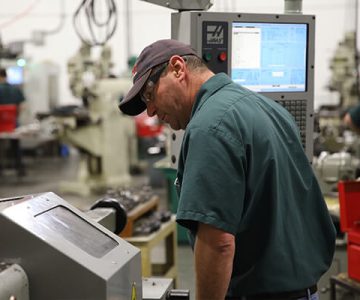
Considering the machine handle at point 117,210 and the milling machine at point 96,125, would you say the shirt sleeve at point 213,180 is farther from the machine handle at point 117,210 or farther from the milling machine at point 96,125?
the milling machine at point 96,125

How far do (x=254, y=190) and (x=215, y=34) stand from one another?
75 centimetres

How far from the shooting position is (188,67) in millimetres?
1446

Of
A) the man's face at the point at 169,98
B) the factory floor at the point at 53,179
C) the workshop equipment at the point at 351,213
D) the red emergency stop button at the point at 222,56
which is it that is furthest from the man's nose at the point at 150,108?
the factory floor at the point at 53,179

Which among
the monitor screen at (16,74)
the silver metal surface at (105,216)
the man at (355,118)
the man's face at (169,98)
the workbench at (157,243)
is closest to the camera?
the man's face at (169,98)

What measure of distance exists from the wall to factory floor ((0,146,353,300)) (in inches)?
37.2

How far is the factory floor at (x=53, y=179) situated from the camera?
19.8ft

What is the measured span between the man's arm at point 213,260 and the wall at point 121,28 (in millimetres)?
6301

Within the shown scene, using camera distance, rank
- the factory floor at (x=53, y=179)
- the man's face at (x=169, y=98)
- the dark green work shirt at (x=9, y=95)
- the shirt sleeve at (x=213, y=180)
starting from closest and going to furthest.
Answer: the shirt sleeve at (x=213, y=180)
the man's face at (x=169, y=98)
the factory floor at (x=53, y=179)
the dark green work shirt at (x=9, y=95)

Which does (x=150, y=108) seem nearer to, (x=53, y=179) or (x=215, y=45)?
(x=215, y=45)

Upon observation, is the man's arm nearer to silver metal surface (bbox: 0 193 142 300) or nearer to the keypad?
silver metal surface (bbox: 0 193 142 300)

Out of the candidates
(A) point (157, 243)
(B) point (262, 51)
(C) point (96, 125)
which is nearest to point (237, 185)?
(B) point (262, 51)

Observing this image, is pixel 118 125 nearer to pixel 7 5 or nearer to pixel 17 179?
pixel 17 179

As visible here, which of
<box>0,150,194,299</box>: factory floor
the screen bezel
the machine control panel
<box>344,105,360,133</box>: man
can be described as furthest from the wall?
the machine control panel

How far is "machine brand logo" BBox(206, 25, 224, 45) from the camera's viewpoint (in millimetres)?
1960
